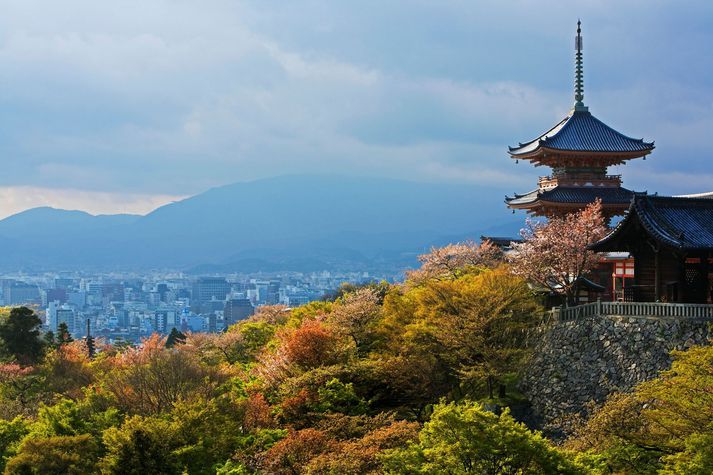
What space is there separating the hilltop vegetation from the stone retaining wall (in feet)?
3.19

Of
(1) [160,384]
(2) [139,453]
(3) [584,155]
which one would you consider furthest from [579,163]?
(2) [139,453]

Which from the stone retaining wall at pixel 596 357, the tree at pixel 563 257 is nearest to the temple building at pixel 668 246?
the stone retaining wall at pixel 596 357

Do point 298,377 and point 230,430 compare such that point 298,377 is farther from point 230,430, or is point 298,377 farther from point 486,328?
point 486,328

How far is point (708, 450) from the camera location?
18.0 meters

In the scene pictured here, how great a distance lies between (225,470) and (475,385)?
11.7 meters

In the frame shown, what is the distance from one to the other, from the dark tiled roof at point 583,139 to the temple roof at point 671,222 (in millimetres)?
10822

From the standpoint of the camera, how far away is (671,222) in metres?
27.9

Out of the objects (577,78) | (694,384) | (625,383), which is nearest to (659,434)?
(694,384)


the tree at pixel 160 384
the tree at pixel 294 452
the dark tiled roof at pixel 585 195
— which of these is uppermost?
the dark tiled roof at pixel 585 195

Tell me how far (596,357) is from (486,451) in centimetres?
1104

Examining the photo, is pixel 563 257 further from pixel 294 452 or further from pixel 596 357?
pixel 294 452

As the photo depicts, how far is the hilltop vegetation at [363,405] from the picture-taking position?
1847cm

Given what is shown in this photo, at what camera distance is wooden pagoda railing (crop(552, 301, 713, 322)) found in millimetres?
25594

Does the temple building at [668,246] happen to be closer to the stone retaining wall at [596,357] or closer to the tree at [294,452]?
the stone retaining wall at [596,357]
